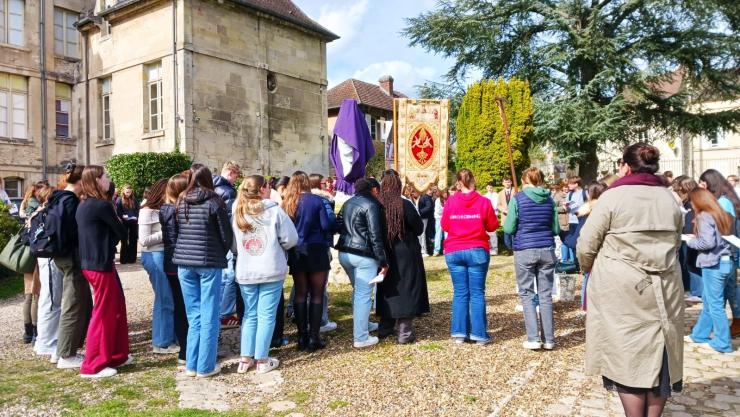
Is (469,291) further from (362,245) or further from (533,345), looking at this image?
(362,245)

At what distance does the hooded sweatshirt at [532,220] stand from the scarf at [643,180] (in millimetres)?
2308

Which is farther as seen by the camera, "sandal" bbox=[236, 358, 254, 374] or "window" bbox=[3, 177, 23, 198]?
"window" bbox=[3, 177, 23, 198]

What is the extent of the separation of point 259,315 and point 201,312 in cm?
54

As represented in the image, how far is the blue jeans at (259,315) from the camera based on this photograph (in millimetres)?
5293

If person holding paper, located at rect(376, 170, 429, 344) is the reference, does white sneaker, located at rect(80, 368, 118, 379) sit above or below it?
below

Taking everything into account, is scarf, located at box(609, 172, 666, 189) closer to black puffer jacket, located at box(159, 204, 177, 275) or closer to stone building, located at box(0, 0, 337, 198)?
black puffer jacket, located at box(159, 204, 177, 275)

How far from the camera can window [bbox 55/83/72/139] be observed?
22125mm

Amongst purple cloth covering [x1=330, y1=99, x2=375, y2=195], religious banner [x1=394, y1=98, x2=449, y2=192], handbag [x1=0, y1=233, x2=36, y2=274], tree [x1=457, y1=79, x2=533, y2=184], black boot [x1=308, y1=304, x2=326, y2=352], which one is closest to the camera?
black boot [x1=308, y1=304, x2=326, y2=352]

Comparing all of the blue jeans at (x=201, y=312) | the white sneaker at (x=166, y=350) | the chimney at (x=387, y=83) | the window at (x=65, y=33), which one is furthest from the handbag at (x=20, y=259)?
the chimney at (x=387, y=83)

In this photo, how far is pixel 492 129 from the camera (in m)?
18.1

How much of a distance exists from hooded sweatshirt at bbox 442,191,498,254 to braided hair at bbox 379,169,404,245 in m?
0.51

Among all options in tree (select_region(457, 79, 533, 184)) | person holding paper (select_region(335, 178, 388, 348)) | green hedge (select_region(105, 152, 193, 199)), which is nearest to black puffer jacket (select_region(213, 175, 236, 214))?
person holding paper (select_region(335, 178, 388, 348))

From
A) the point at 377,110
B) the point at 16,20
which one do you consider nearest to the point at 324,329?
the point at 16,20

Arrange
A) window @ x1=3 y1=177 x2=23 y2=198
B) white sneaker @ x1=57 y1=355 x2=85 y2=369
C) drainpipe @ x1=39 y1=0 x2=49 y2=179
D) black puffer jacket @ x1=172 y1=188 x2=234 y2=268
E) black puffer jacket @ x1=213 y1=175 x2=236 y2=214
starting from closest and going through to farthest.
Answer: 1. black puffer jacket @ x1=172 y1=188 x2=234 y2=268
2. white sneaker @ x1=57 y1=355 x2=85 y2=369
3. black puffer jacket @ x1=213 y1=175 x2=236 y2=214
4. window @ x1=3 y1=177 x2=23 y2=198
5. drainpipe @ x1=39 y1=0 x2=49 y2=179
